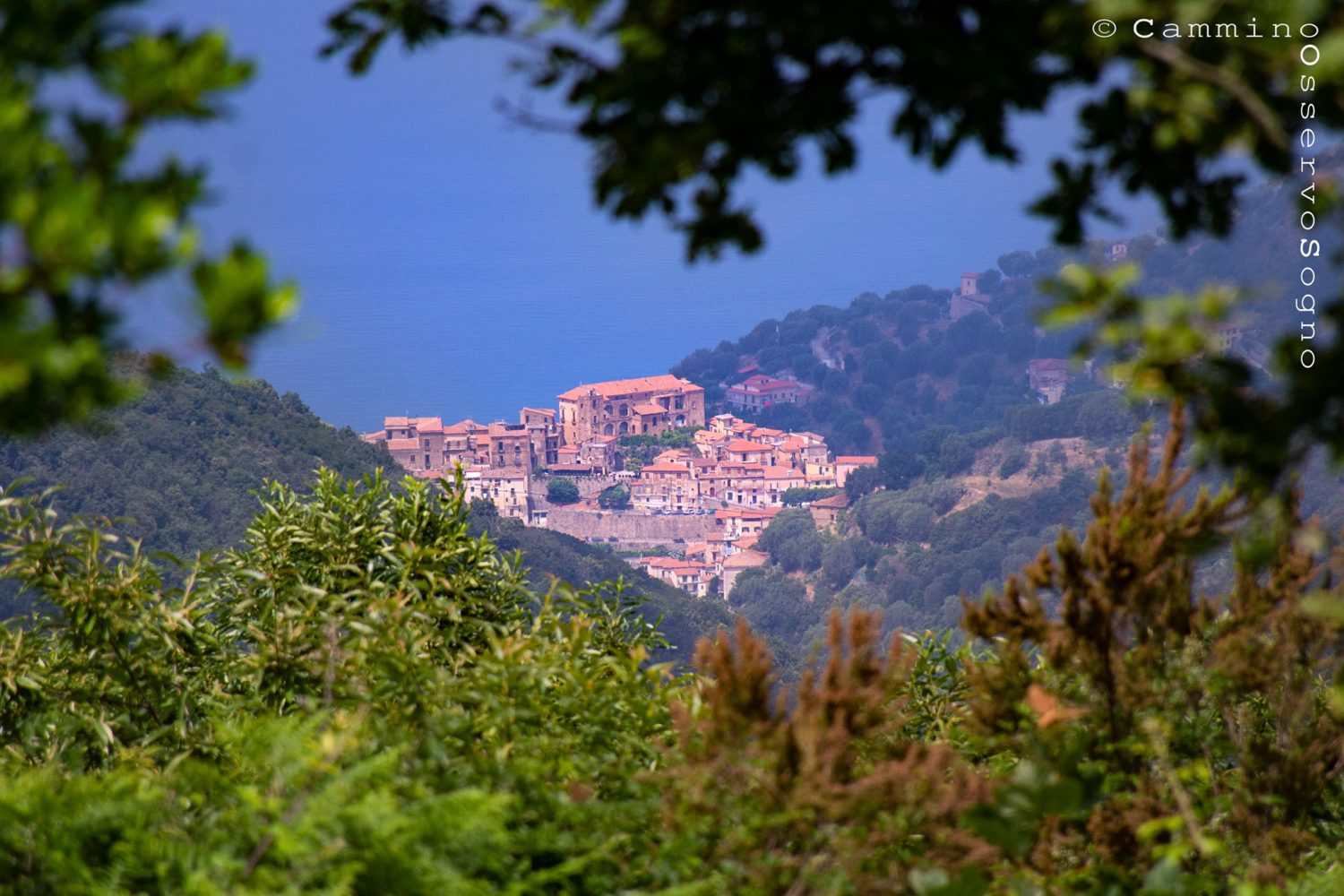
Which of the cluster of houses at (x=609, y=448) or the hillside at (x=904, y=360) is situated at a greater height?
the hillside at (x=904, y=360)

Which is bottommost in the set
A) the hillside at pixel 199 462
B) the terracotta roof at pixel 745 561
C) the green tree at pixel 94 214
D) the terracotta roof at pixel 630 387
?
the terracotta roof at pixel 745 561

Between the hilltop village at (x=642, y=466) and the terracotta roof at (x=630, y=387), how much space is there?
98mm

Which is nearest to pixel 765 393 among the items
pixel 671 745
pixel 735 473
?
pixel 735 473

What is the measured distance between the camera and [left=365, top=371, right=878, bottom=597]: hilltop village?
78375 millimetres

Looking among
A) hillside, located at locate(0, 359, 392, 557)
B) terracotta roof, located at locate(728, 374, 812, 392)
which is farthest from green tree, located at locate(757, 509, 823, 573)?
hillside, located at locate(0, 359, 392, 557)

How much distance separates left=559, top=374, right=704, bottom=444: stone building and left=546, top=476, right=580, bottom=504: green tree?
21.4ft

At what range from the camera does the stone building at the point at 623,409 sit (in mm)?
89000

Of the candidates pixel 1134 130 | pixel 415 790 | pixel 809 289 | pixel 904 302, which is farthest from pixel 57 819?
pixel 809 289

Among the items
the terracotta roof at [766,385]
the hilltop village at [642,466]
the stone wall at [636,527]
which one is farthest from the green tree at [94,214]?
the terracotta roof at [766,385]

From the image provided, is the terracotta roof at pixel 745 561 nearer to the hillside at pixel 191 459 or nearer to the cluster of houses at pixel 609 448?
the cluster of houses at pixel 609 448

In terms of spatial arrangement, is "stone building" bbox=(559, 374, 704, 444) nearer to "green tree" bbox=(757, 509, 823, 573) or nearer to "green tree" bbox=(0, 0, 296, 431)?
"green tree" bbox=(757, 509, 823, 573)

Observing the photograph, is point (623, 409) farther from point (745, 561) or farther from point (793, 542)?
point (793, 542)

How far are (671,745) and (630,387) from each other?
3497 inches

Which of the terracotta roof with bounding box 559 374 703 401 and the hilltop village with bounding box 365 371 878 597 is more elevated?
the terracotta roof with bounding box 559 374 703 401
